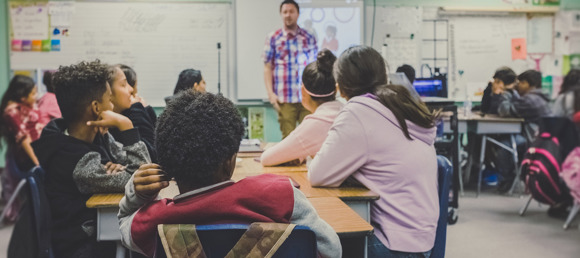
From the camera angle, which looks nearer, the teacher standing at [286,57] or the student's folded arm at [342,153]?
the student's folded arm at [342,153]

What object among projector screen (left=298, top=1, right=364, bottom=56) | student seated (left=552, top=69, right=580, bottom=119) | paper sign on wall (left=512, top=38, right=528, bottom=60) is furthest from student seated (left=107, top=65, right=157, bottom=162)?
paper sign on wall (left=512, top=38, right=528, bottom=60)

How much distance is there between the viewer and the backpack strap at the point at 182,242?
1.01 meters

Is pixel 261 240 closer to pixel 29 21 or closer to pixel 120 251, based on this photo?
pixel 120 251

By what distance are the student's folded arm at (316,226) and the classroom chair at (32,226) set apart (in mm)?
904

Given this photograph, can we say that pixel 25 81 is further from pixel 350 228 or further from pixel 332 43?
pixel 350 228

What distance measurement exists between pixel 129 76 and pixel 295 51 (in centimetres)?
248

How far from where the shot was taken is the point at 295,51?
5039 mm

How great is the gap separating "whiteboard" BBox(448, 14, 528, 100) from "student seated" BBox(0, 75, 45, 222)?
14.9ft

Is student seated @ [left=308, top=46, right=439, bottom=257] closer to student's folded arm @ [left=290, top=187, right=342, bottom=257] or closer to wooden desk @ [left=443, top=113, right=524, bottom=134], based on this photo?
student's folded arm @ [left=290, top=187, right=342, bottom=257]

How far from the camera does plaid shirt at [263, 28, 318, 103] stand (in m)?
5.01

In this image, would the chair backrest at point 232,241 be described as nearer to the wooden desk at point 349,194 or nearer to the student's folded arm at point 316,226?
the student's folded arm at point 316,226

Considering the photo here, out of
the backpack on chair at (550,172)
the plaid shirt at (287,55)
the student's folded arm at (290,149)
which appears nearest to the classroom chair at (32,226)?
the student's folded arm at (290,149)

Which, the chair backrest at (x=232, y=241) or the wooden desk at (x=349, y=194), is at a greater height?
the chair backrest at (x=232, y=241)

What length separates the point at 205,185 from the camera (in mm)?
1164
